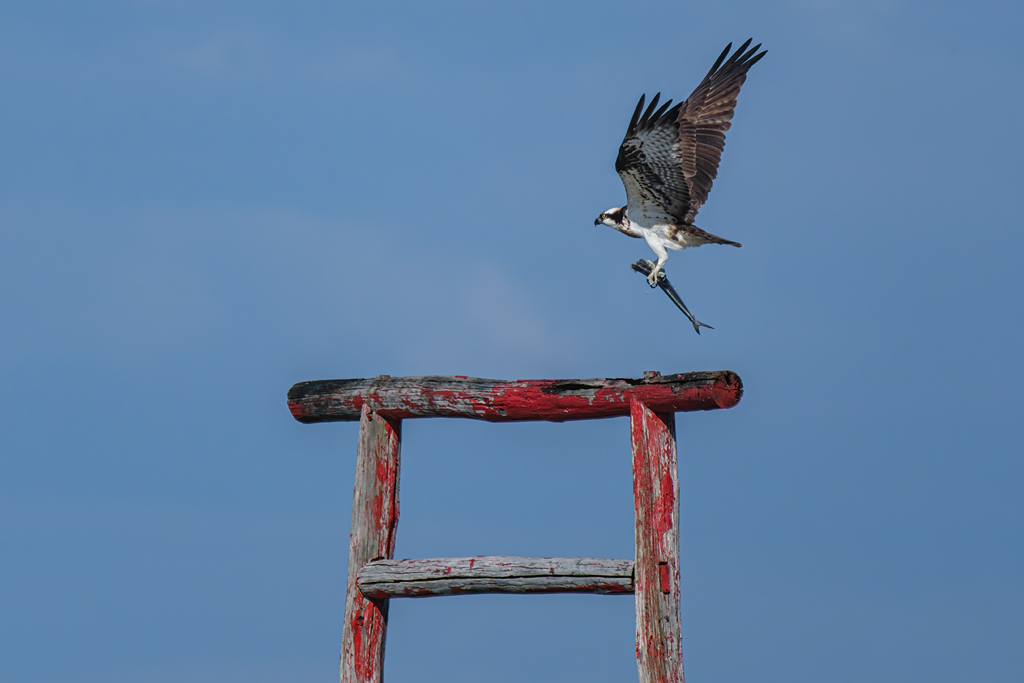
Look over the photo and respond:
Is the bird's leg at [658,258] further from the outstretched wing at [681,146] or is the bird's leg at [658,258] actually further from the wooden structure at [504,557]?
the wooden structure at [504,557]

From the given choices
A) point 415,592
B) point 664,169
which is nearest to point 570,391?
point 415,592

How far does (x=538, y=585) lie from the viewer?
4.89 m

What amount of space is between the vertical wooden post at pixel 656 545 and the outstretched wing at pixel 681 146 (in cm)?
238

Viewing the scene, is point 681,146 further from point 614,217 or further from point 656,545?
point 656,545

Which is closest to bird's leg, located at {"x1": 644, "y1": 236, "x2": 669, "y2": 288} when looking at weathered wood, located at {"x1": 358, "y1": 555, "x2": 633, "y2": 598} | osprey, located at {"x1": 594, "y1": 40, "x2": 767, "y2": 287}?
osprey, located at {"x1": 594, "y1": 40, "x2": 767, "y2": 287}

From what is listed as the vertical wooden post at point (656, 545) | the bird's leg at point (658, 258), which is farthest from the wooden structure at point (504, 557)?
the bird's leg at point (658, 258)

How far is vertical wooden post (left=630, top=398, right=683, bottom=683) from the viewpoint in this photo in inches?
179

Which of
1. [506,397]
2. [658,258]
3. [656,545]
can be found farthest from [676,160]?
[656,545]

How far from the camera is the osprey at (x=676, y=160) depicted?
6.57m

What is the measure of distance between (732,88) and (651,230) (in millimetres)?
1161

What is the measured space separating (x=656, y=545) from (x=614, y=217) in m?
3.34

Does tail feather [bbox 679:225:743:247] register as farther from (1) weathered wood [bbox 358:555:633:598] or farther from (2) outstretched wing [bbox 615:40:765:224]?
(1) weathered wood [bbox 358:555:633:598]

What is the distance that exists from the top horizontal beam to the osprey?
1550 millimetres

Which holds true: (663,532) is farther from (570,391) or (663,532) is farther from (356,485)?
(356,485)
